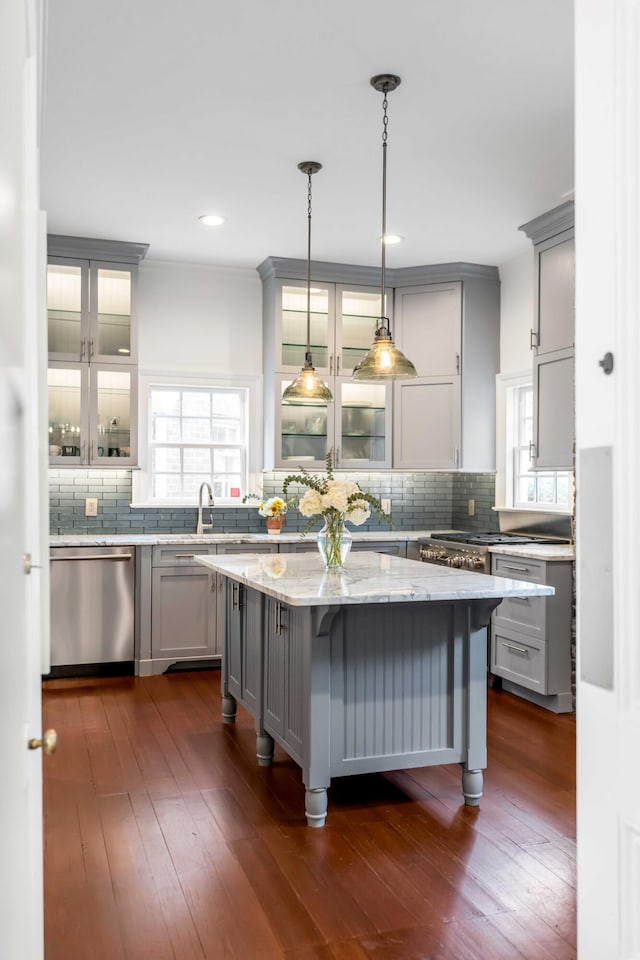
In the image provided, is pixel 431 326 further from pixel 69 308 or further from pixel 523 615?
pixel 69 308

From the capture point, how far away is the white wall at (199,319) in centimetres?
616

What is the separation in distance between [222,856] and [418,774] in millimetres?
1182

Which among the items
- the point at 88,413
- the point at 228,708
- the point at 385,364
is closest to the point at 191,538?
the point at 88,413

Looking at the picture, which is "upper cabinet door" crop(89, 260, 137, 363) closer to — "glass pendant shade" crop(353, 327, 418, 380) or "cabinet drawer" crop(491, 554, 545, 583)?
"glass pendant shade" crop(353, 327, 418, 380)

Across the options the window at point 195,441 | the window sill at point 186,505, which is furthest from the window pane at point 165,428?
the window sill at point 186,505

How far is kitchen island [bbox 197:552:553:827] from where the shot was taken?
3.14 m

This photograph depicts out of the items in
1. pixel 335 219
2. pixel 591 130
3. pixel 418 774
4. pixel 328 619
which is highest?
pixel 335 219

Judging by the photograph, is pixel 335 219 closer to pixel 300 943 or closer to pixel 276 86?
pixel 276 86

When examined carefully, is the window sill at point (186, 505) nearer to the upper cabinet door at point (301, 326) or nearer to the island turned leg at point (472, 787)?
the upper cabinet door at point (301, 326)

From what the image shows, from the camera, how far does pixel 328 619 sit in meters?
3.09

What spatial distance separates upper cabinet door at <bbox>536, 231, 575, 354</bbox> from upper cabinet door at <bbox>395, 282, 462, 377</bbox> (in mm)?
1052

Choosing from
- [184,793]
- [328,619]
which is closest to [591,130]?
[328,619]

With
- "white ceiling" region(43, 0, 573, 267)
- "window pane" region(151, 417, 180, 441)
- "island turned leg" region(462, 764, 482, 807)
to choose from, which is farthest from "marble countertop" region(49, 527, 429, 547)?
"island turned leg" region(462, 764, 482, 807)

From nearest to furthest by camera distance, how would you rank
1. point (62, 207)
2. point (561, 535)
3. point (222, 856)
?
point (222, 856) → point (62, 207) → point (561, 535)
